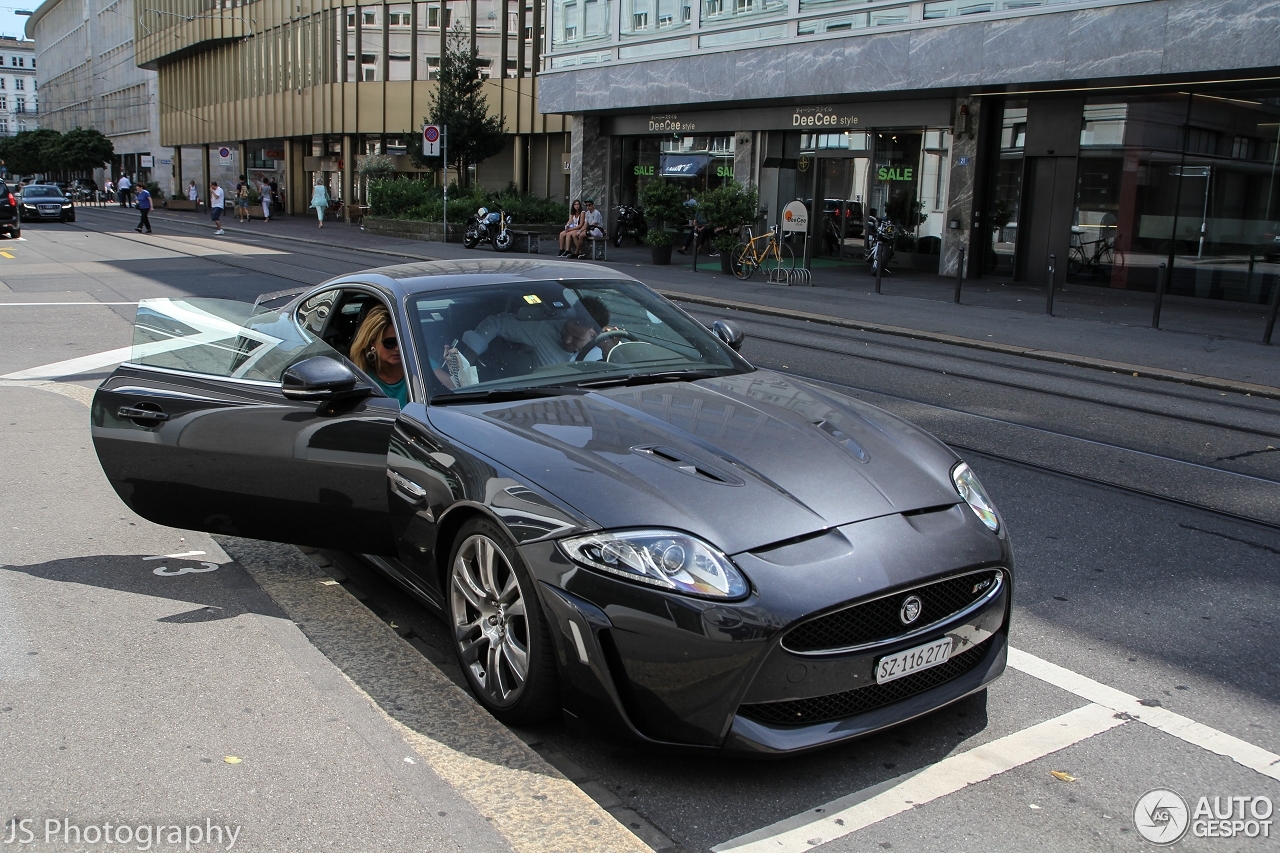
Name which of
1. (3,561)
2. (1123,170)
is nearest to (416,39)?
(1123,170)

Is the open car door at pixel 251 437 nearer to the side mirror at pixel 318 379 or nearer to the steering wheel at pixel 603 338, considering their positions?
the side mirror at pixel 318 379

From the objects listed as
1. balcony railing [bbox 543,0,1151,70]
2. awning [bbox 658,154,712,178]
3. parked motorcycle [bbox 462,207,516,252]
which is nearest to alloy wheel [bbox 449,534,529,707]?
balcony railing [bbox 543,0,1151,70]

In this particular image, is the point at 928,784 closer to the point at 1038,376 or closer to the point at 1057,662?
the point at 1057,662

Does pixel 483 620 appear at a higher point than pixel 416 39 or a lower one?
lower

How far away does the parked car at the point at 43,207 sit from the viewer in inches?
1799

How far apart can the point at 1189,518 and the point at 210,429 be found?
521 cm

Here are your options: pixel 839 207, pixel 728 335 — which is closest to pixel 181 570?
pixel 728 335

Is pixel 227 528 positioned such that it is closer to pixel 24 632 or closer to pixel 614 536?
pixel 24 632

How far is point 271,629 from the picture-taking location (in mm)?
4402

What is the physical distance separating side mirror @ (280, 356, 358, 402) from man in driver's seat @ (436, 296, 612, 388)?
1.18 ft

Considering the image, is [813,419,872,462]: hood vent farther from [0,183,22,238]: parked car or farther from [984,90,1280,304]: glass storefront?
[0,183,22,238]: parked car

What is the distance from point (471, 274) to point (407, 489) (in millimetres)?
1244

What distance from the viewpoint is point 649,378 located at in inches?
178

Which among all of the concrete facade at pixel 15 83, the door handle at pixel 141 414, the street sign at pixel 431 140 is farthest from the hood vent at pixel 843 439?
the concrete facade at pixel 15 83
